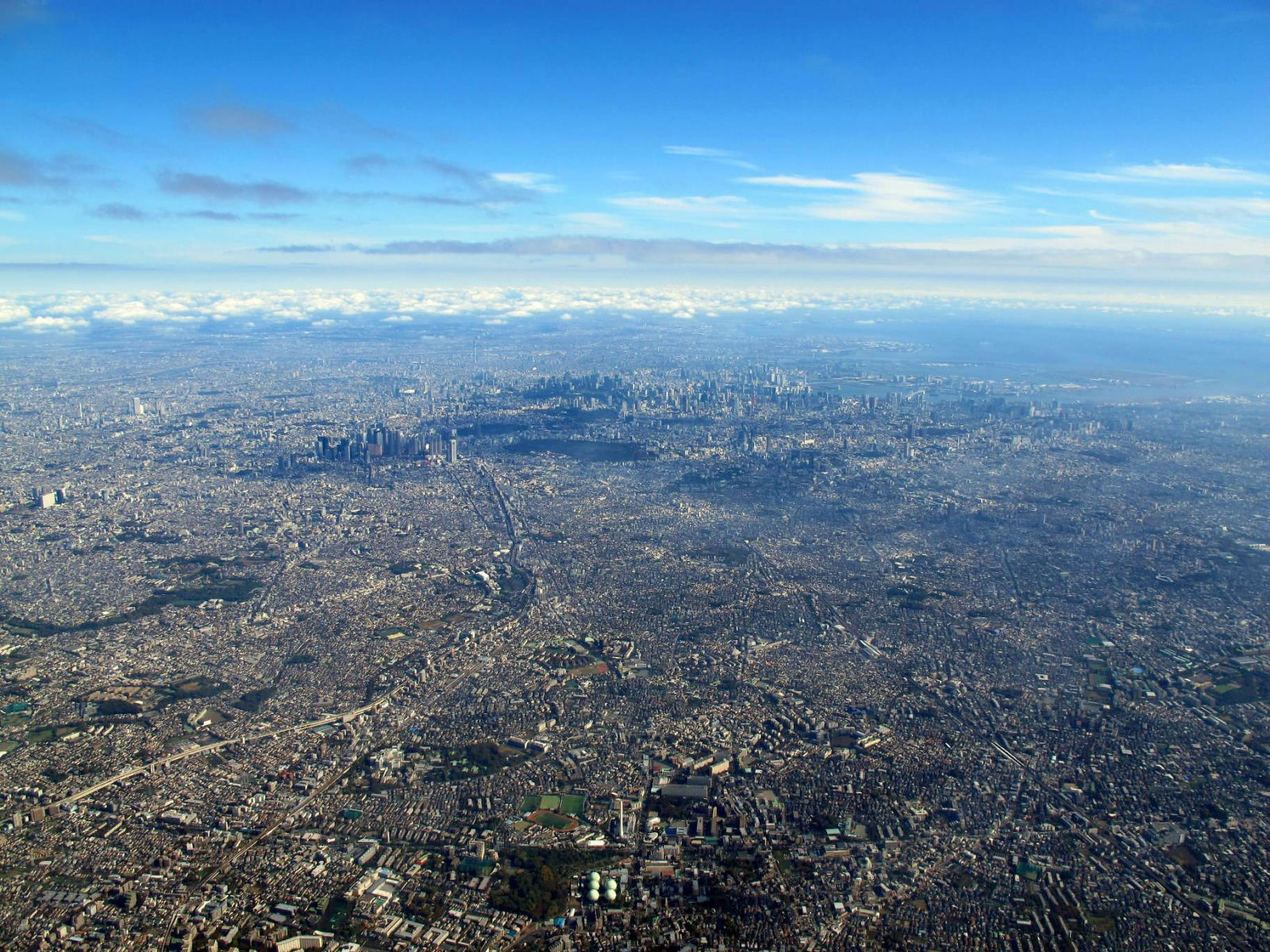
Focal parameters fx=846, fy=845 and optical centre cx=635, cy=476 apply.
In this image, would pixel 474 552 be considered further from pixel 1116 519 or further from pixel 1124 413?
pixel 1124 413

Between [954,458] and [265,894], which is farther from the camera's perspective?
[954,458]

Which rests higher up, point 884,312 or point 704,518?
point 884,312

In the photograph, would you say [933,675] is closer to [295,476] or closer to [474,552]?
[474,552]

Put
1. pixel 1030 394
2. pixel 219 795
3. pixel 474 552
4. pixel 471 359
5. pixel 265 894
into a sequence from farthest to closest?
pixel 471 359
pixel 1030 394
pixel 474 552
pixel 219 795
pixel 265 894

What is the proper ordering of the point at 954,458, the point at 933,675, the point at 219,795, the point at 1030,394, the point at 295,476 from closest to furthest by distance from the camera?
the point at 219,795
the point at 933,675
the point at 295,476
the point at 954,458
the point at 1030,394

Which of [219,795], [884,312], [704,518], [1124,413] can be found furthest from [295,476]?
[884,312]

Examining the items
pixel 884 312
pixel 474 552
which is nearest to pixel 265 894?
pixel 474 552

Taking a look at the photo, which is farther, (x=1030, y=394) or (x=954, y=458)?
(x=1030, y=394)

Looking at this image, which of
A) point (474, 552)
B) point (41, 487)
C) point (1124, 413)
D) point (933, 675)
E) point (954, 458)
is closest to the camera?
point (933, 675)

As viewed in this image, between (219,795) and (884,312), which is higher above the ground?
(884,312)
